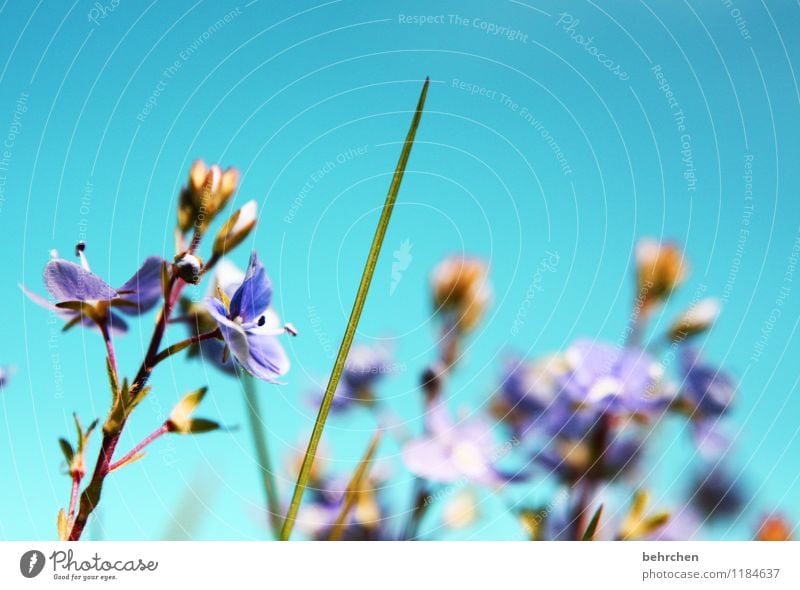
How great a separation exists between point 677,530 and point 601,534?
17 cm

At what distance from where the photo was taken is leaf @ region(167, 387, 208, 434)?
2.27 ft

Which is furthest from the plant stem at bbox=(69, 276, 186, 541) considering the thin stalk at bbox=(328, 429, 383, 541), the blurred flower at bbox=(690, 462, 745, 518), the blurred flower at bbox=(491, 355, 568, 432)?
the blurred flower at bbox=(690, 462, 745, 518)

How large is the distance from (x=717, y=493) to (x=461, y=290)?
456 millimetres

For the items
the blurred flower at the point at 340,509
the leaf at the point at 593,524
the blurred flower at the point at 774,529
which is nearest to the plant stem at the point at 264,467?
the blurred flower at the point at 340,509

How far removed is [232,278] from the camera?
936 mm

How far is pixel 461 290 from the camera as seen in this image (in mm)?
859

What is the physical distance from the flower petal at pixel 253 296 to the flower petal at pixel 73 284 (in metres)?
0.13

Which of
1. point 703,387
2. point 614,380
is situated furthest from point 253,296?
point 703,387

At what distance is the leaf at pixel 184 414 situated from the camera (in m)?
0.69

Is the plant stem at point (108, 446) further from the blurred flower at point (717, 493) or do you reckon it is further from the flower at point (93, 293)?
the blurred flower at point (717, 493)

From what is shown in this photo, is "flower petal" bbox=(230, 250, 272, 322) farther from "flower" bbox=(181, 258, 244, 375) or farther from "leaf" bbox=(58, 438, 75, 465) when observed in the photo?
"leaf" bbox=(58, 438, 75, 465)
